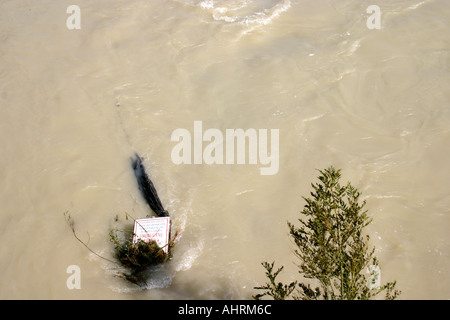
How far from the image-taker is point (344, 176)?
14.7 feet

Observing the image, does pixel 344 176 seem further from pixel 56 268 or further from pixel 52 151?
pixel 52 151

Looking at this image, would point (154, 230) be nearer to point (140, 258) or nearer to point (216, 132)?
point (140, 258)

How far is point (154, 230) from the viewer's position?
3.78m

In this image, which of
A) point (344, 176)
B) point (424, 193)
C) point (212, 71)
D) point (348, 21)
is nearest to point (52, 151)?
point (212, 71)

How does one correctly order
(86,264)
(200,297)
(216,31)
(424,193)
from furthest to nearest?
(216,31), (424,193), (86,264), (200,297)

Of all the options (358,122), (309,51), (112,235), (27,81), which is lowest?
(112,235)

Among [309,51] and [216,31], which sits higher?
[216,31]

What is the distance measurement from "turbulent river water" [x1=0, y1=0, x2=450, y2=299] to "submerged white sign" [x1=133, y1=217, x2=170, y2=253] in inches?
9.6

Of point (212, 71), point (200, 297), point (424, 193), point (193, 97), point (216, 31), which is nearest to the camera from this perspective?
point (200, 297)

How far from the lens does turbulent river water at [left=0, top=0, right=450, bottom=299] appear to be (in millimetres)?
3805

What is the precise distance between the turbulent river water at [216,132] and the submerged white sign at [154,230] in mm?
243

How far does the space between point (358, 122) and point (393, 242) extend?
1.86m

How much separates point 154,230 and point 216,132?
1768 mm

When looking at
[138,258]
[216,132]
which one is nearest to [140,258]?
[138,258]
